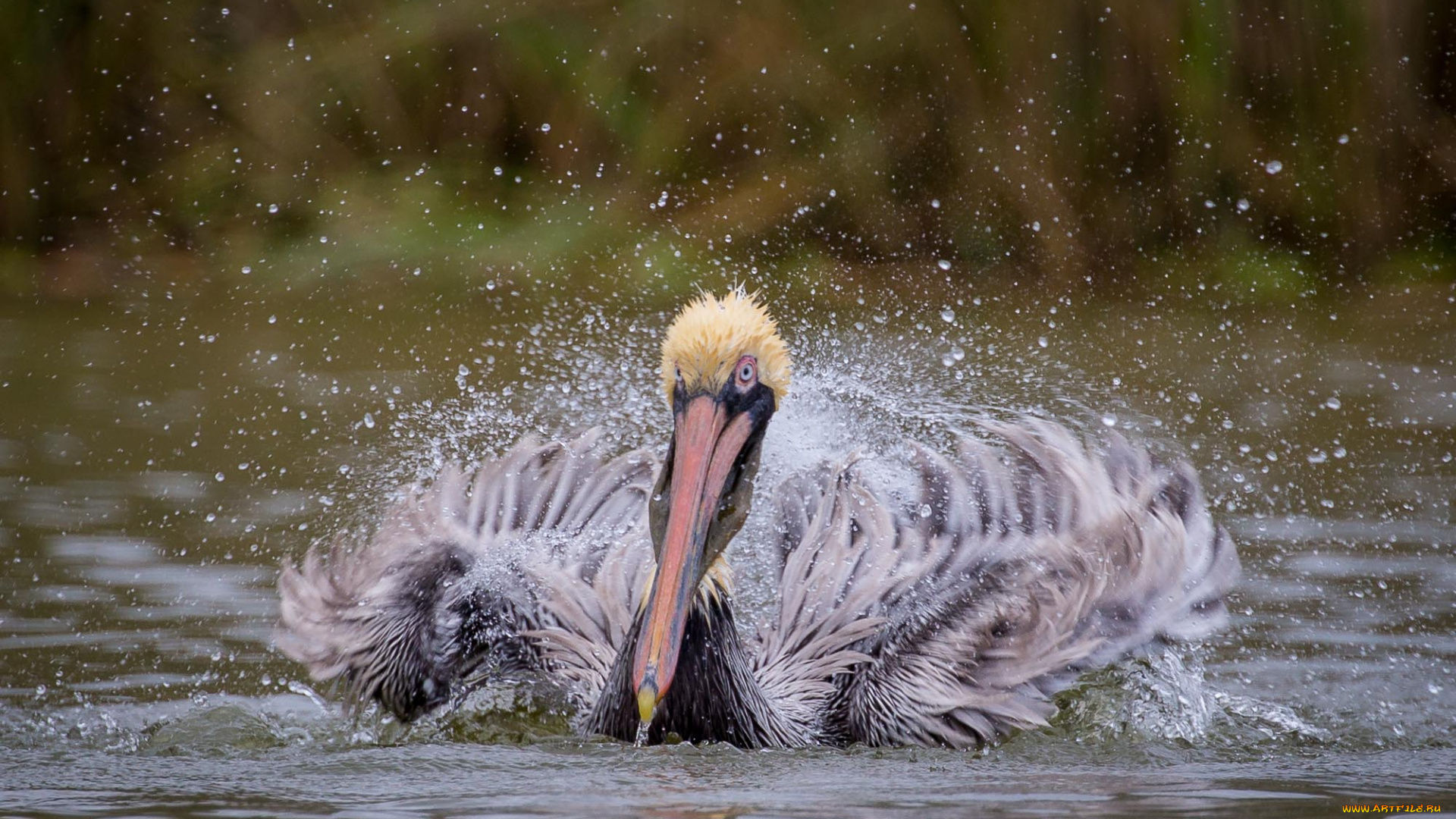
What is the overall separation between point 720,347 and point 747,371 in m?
0.10

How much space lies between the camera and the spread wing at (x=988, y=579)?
4684 millimetres

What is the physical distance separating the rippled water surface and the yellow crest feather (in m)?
0.89

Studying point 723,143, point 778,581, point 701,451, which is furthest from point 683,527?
point 723,143

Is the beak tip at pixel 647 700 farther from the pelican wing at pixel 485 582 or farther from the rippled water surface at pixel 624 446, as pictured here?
the pelican wing at pixel 485 582

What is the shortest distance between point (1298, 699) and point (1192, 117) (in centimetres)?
653

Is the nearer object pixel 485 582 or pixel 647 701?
pixel 647 701

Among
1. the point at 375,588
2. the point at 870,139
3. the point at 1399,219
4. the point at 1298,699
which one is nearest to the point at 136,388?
the point at 375,588

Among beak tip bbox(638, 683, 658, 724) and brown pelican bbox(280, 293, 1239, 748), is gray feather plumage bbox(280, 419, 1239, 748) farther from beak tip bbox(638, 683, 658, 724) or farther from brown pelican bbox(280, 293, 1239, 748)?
beak tip bbox(638, 683, 658, 724)

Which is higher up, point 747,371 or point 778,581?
point 747,371

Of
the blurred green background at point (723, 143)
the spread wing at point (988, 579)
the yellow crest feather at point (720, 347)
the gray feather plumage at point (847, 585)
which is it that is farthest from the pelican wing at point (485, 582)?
the blurred green background at point (723, 143)

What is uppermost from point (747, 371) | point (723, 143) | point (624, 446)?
point (723, 143)

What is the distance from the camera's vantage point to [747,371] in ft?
15.1

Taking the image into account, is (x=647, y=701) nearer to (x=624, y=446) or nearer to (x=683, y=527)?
(x=683, y=527)

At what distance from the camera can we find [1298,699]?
4.85 m
